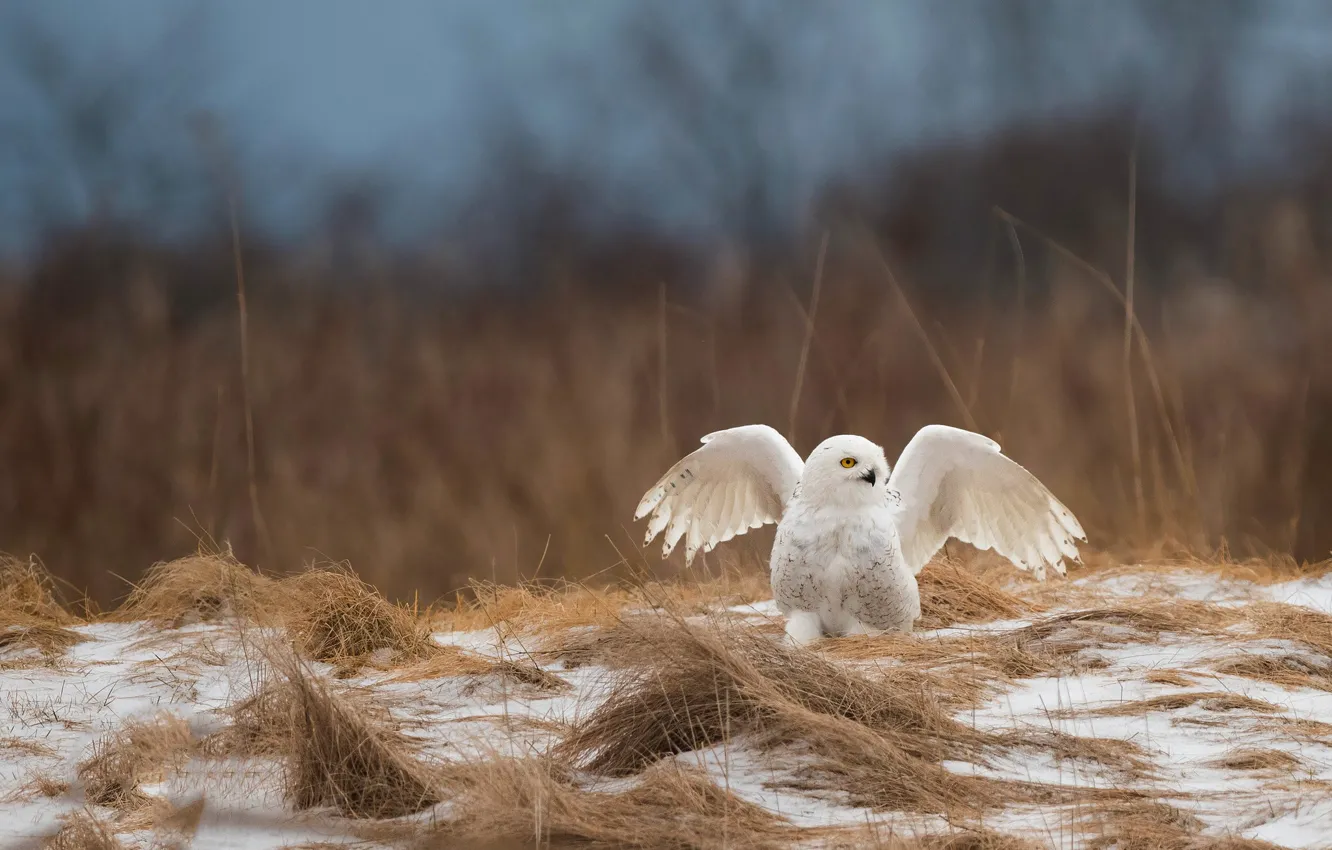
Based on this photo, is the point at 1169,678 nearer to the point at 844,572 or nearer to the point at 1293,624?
the point at 1293,624

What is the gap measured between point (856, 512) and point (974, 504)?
84cm

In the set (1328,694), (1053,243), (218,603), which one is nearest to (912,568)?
(1328,694)

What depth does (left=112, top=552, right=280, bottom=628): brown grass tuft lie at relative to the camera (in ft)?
16.1

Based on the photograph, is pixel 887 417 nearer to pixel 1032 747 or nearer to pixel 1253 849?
pixel 1032 747

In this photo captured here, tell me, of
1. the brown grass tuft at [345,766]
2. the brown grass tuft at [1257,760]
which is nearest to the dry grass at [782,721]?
the brown grass tuft at [1257,760]

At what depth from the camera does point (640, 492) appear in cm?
763

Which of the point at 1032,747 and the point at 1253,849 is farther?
the point at 1032,747

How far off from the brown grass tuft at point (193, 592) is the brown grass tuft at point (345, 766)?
214 centimetres

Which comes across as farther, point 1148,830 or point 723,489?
point 723,489

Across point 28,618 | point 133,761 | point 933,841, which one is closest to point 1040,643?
point 933,841

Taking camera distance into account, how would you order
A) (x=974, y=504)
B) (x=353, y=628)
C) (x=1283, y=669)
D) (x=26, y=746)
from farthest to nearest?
(x=974, y=504) → (x=353, y=628) → (x=1283, y=669) → (x=26, y=746)

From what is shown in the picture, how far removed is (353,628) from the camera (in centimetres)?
438

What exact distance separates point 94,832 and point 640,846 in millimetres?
1037

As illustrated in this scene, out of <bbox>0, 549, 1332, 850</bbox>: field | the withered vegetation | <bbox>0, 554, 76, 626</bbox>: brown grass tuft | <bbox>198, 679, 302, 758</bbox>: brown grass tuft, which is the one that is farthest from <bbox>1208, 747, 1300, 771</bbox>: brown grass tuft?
<bbox>0, 554, 76, 626</bbox>: brown grass tuft
